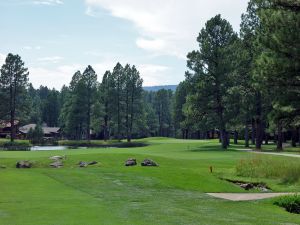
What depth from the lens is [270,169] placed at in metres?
30.6

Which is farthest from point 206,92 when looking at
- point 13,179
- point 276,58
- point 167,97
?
point 167,97

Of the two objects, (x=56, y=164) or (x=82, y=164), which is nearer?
(x=82, y=164)

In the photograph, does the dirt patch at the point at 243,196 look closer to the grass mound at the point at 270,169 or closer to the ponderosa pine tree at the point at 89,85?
the grass mound at the point at 270,169

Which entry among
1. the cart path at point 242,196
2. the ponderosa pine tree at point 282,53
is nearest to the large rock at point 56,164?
the cart path at point 242,196

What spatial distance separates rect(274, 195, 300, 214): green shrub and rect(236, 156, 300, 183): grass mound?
312 inches

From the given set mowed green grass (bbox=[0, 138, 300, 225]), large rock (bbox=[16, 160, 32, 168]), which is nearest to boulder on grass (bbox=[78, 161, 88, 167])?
large rock (bbox=[16, 160, 32, 168])

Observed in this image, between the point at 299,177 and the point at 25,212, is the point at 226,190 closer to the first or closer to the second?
the point at 299,177

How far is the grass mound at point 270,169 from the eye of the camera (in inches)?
1137

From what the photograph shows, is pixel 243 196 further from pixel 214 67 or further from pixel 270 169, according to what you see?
pixel 214 67

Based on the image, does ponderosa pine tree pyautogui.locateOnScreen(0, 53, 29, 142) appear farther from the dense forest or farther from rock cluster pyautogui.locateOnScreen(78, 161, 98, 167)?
rock cluster pyautogui.locateOnScreen(78, 161, 98, 167)

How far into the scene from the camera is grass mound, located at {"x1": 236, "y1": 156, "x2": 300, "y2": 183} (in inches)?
1137

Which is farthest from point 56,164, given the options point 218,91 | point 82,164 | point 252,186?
point 218,91

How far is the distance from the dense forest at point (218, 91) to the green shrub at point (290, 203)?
1146cm

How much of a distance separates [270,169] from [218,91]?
35.2 metres
